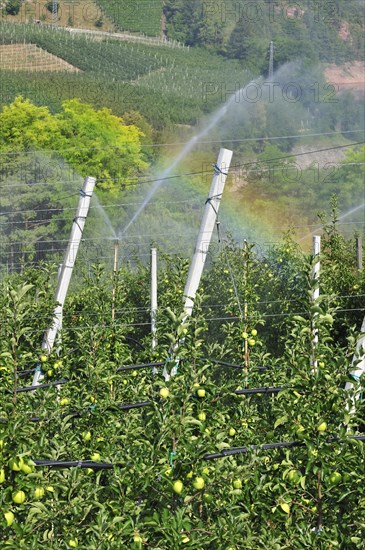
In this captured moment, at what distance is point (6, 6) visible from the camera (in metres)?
104

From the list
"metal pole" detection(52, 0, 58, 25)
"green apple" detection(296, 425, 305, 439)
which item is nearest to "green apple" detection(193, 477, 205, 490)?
"green apple" detection(296, 425, 305, 439)

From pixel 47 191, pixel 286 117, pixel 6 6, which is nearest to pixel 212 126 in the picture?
pixel 286 117

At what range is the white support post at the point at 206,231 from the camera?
36.6ft

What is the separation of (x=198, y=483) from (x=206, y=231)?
5385 millimetres

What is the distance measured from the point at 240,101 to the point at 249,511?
77.1 metres

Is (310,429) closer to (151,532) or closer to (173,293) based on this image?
(151,532)

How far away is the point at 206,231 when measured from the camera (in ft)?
37.1

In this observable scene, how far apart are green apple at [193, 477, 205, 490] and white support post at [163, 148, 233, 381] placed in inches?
188

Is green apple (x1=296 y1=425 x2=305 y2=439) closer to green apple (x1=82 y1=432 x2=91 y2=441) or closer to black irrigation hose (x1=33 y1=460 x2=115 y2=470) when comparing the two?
black irrigation hose (x1=33 y1=460 x2=115 y2=470)

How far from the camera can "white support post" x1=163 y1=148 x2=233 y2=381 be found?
1114 cm

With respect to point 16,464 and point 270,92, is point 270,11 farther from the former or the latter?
point 16,464

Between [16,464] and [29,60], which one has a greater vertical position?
[16,464]

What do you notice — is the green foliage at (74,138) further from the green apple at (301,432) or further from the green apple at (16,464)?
the green apple at (16,464)

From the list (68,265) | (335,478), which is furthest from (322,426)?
(68,265)
